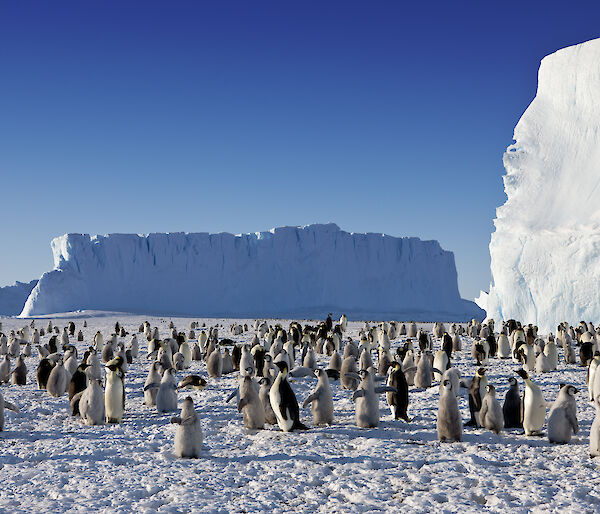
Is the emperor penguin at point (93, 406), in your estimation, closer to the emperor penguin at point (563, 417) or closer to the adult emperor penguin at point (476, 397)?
the adult emperor penguin at point (476, 397)

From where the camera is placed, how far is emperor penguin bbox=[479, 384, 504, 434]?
22.0 ft

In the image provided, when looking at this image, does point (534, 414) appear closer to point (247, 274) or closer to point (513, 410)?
point (513, 410)

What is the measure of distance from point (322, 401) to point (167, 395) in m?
2.41

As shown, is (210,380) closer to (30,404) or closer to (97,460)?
(30,404)

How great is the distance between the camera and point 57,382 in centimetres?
977

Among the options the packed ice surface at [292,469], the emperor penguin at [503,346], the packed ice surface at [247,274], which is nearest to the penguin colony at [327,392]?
the packed ice surface at [292,469]

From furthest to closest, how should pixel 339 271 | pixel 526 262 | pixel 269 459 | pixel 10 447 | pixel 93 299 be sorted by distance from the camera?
pixel 339 271 < pixel 93 299 < pixel 526 262 < pixel 10 447 < pixel 269 459

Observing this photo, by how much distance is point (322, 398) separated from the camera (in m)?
7.23

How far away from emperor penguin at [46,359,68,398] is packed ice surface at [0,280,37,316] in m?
55.3

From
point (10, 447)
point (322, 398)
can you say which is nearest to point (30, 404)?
point (10, 447)

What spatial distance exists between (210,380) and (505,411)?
6.03 m

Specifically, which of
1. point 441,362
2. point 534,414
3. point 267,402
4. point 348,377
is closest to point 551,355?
point 441,362

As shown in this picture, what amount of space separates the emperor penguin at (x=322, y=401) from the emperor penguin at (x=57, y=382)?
189 inches

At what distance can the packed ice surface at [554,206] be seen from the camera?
79.3 feet
